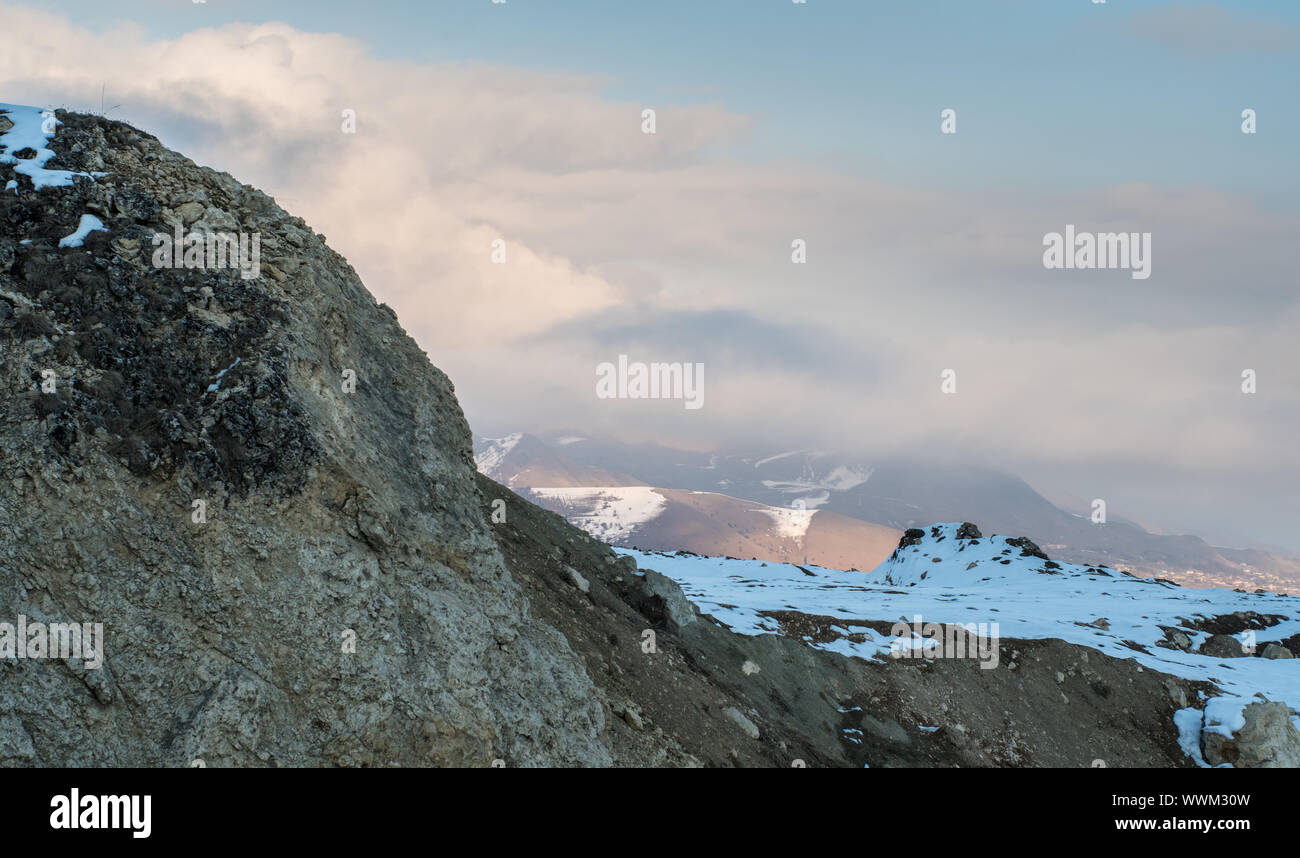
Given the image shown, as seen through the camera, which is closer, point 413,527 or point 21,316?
point 21,316

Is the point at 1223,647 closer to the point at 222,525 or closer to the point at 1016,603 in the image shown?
the point at 1016,603

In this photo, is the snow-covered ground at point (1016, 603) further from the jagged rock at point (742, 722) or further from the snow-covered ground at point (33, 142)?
the snow-covered ground at point (33, 142)

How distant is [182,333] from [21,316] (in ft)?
10.5

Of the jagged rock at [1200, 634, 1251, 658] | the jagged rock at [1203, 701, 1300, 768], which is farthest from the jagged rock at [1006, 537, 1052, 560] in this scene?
the jagged rock at [1203, 701, 1300, 768]

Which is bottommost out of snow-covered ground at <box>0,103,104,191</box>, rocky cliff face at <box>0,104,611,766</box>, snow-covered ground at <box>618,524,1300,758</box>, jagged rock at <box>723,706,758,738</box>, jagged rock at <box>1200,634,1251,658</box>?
jagged rock at <box>1200,634,1251,658</box>

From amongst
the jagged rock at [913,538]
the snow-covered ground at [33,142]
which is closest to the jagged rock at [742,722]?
the snow-covered ground at [33,142]

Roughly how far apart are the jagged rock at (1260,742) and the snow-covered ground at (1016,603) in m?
0.94

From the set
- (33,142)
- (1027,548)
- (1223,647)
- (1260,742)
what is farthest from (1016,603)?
(33,142)

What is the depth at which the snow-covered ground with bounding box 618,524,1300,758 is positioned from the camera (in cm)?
4591

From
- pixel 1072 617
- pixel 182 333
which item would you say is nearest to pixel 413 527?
pixel 182 333

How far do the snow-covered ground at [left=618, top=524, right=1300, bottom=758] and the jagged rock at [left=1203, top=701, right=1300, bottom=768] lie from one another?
3.08 ft

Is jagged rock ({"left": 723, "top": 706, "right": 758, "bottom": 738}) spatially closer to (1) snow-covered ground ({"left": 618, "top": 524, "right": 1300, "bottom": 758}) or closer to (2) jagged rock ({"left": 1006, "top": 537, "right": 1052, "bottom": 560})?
(1) snow-covered ground ({"left": 618, "top": 524, "right": 1300, "bottom": 758})

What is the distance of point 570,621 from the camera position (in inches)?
1012
